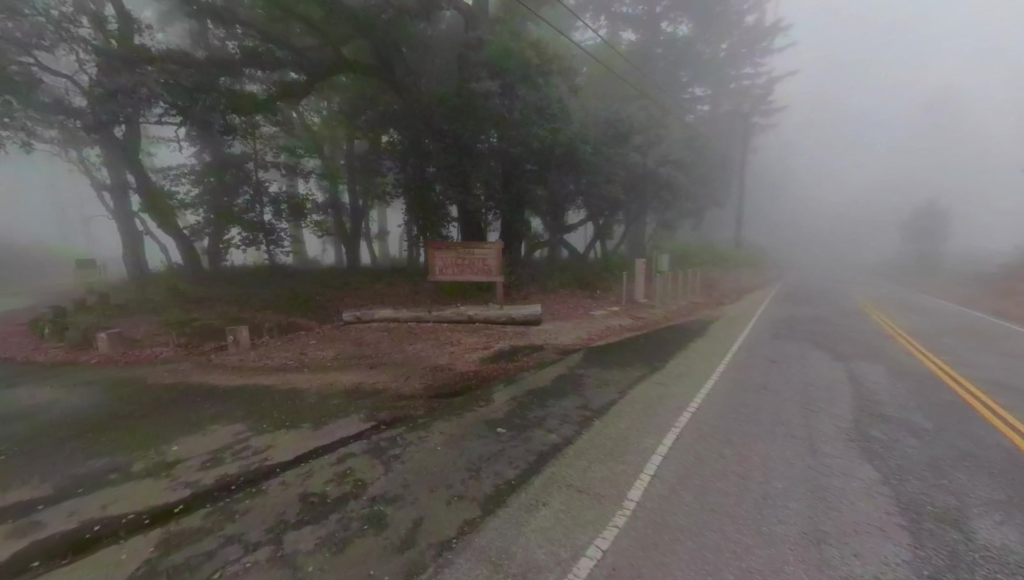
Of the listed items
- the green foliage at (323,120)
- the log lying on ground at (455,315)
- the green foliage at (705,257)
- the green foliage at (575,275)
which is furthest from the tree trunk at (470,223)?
the green foliage at (705,257)

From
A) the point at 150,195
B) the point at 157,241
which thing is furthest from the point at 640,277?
the point at 157,241

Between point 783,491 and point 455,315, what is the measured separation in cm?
736

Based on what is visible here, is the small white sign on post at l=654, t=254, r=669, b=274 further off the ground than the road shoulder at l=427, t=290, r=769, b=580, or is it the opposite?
the small white sign on post at l=654, t=254, r=669, b=274

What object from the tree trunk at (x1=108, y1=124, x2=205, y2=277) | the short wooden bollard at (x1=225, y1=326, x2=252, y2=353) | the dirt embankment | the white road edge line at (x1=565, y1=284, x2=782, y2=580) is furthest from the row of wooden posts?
the tree trunk at (x1=108, y1=124, x2=205, y2=277)

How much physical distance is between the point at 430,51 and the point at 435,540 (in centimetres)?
1169

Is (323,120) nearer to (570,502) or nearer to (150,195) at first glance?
(150,195)

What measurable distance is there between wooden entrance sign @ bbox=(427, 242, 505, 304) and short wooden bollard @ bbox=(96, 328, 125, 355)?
5.55 meters

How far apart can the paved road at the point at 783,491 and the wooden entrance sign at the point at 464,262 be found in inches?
197

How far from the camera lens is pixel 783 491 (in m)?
4.18

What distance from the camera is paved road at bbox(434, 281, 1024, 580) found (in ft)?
10.7

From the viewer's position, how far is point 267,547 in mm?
3342

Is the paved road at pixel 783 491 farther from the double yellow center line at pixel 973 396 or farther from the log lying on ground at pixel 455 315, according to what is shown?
the log lying on ground at pixel 455 315

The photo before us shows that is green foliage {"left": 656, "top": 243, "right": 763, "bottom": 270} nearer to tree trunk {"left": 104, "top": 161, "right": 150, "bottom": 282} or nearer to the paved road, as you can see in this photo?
the paved road

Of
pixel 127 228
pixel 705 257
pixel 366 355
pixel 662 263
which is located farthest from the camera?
pixel 705 257
